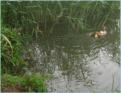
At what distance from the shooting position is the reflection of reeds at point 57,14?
14.7 ft

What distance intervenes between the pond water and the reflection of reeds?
0.19 meters

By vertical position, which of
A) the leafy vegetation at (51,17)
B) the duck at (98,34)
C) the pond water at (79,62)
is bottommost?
the pond water at (79,62)

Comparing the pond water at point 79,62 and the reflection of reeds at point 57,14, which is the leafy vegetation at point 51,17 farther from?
the pond water at point 79,62

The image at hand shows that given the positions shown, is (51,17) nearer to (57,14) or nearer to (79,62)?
(57,14)

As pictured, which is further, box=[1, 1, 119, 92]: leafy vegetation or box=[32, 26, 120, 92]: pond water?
box=[1, 1, 119, 92]: leafy vegetation

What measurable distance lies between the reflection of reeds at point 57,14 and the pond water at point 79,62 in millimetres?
194

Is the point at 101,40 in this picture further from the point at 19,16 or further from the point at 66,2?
the point at 19,16

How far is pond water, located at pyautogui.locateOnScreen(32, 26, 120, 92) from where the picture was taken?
11.5 feet

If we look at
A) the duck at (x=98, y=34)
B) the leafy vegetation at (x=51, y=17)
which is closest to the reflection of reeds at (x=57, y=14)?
the leafy vegetation at (x=51, y=17)

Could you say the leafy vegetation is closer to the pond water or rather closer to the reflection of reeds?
the reflection of reeds

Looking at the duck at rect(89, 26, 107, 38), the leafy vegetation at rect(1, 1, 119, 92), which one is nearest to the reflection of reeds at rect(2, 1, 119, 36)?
the leafy vegetation at rect(1, 1, 119, 92)

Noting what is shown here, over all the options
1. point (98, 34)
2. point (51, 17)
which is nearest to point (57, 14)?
point (51, 17)

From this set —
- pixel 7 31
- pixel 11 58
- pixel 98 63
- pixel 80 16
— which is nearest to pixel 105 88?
pixel 98 63

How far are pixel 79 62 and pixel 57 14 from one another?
953 mm
